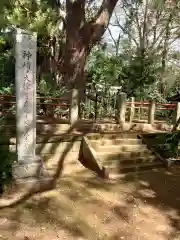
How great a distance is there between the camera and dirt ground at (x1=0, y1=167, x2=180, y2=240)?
371cm

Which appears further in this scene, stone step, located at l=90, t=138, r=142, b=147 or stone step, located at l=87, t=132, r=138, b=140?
stone step, located at l=87, t=132, r=138, b=140

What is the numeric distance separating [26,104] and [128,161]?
311 centimetres

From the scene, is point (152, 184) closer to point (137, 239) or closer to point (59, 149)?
point (137, 239)

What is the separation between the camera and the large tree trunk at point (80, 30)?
8.95 m

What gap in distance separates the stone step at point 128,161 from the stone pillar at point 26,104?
1968 millimetres

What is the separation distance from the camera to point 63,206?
4.42 metres

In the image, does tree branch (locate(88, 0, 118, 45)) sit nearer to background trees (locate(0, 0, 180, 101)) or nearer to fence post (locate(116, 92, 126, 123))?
background trees (locate(0, 0, 180, 101))

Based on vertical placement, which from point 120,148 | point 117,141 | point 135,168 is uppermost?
point 117,141

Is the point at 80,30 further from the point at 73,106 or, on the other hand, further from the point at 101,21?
the point at 73,106

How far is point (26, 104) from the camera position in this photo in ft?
15.4

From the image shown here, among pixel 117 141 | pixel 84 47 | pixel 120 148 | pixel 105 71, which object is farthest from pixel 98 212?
pixel 105 71

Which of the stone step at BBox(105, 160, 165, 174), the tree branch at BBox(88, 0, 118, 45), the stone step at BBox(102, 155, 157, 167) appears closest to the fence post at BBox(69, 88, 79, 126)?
the stone step at BBox(102, 155, 157, 167)

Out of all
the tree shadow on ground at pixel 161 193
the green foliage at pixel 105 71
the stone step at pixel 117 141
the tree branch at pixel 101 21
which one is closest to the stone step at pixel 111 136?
the stone step at pixel 117 141

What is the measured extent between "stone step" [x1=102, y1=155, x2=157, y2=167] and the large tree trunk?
13.8ft
